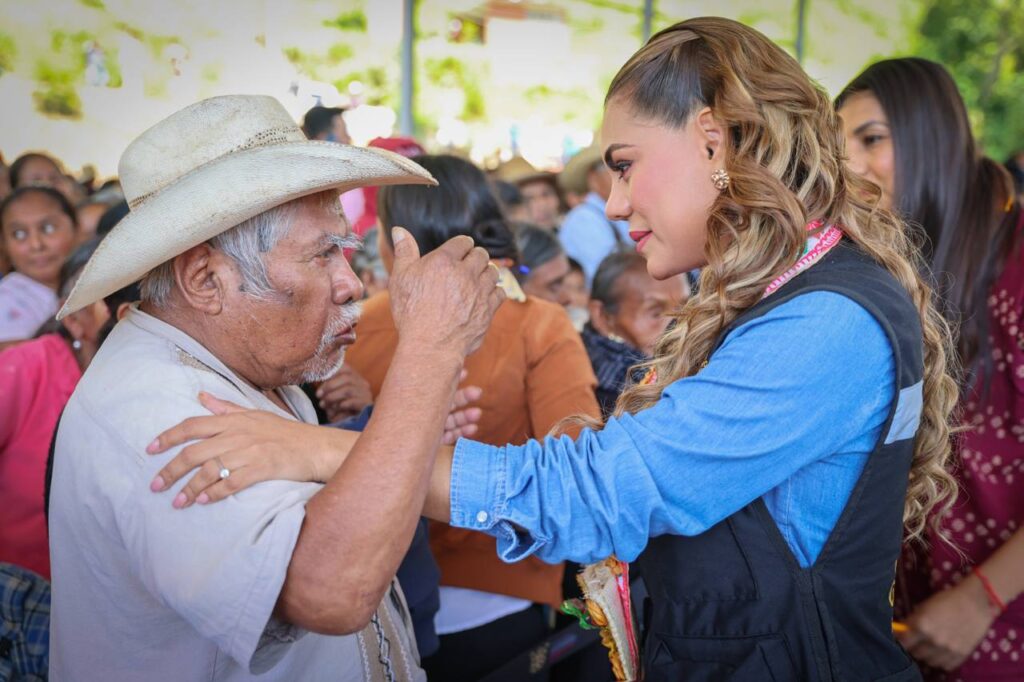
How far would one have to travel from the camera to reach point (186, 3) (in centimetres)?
321

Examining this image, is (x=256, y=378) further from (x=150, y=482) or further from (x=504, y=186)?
(x=504, y=186)

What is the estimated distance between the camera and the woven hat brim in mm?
1503

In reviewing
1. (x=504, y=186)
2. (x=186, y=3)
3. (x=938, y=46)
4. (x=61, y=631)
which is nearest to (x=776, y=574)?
(x=61, y=631)

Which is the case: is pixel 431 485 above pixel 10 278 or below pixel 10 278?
above

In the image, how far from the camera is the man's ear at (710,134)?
1.54 meters

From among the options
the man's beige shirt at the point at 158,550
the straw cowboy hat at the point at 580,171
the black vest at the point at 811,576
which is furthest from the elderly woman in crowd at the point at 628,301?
the straw cowboy hat at the point at 580,171

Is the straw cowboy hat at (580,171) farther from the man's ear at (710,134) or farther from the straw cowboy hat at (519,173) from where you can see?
the man's ear at (710,134)

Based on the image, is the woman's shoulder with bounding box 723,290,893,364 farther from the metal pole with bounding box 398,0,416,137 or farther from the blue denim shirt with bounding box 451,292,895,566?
the metal pole with bounding box 398,0,416,137

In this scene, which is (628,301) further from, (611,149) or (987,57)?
(987,57)

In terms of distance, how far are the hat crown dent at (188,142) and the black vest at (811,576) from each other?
97 centimetres

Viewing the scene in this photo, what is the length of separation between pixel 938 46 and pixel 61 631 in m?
15.0

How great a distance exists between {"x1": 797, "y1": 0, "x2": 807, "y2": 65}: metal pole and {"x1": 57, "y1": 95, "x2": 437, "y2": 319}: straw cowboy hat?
1072cm

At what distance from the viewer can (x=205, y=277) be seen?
161cm

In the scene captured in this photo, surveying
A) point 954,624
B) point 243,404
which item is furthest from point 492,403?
point 954,624
